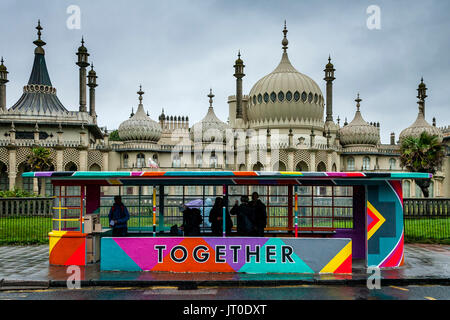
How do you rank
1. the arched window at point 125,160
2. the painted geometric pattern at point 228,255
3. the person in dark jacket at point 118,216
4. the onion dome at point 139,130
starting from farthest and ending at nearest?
the onion dome at point 139,130 < the arched window at point 125,160 < the person in dark jacket at point 118,216 < the painted geometric pattern at point 228,255

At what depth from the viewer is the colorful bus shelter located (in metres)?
12.7

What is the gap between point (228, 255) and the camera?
503 inches

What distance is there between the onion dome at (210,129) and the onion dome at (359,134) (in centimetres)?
1382

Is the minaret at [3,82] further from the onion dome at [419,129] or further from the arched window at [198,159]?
the onion dome at [419,129]

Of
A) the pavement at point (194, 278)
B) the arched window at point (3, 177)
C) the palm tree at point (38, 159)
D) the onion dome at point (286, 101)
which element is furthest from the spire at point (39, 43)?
the pavement at point (194, 278)

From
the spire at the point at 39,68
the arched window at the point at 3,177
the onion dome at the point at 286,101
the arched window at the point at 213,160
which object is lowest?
the arched window at the point at 3,177

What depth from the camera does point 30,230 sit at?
70.3 ft

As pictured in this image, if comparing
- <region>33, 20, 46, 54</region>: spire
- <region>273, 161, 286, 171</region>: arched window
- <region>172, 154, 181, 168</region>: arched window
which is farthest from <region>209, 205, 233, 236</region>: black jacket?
<region>33, 20, 46, 54</region>: spire

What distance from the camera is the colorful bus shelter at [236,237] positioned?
12688mm

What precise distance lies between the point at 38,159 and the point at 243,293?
1538 inches

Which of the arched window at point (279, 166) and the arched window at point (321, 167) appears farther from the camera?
the arched window at point (321, 167)

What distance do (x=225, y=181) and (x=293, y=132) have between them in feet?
137

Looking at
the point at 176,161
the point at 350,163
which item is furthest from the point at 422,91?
the point at 176,161
